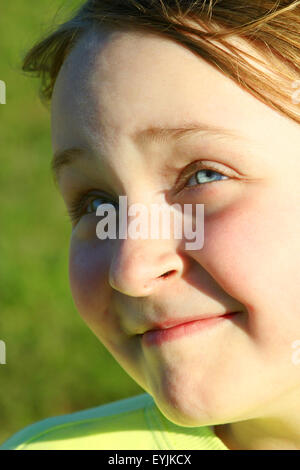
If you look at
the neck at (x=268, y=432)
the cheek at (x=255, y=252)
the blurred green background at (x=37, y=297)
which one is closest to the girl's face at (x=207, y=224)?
the cheek at (x=255, y=252)

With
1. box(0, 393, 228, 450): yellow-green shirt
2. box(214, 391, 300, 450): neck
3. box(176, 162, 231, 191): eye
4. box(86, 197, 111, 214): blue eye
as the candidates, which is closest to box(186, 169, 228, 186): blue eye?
box(176, 162, 231, 191): eye

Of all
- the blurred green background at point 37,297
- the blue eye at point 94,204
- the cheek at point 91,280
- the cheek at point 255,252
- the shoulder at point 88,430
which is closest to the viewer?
the cheek at point 255,252

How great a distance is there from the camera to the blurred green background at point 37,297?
8.76 feet

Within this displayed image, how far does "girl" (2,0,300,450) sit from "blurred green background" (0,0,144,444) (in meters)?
0.46

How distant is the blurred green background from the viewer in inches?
105

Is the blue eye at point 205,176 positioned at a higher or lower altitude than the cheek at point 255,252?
higher

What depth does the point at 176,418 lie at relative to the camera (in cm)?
134

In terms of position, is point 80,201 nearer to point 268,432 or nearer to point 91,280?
point 91,280

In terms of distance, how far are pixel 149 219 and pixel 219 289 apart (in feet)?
0.51

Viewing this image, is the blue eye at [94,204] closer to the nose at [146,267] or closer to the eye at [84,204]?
the eye at [84,204]

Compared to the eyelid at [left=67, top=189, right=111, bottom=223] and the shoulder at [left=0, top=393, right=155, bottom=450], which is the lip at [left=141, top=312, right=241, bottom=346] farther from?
the shoulder at [left=0, top=393, right=155, bottom=450]

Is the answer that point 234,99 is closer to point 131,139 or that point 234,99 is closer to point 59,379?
point 131,139

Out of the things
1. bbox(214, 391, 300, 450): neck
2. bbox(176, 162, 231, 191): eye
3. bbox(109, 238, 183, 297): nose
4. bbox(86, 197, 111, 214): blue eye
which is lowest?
bbox(214, 391, 300, 450): neck

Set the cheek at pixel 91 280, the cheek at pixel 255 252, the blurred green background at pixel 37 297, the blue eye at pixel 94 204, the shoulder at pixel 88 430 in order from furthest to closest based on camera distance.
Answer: the blurred green background at pixel 37 297
the shoulder at pixel 88 430
the blue eye at pixel 94 204
the cheek at pixel 91 280
the cheek at pixel 255 252
